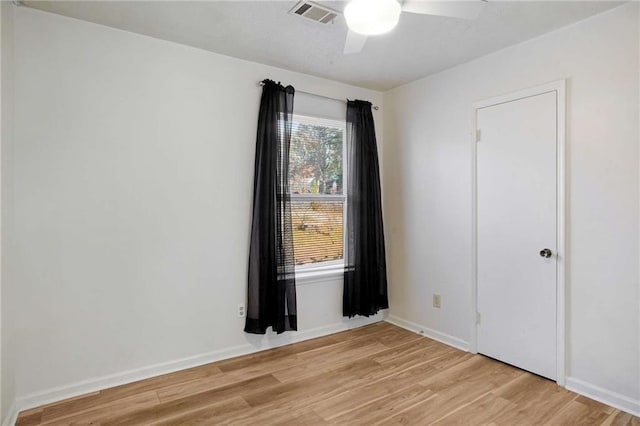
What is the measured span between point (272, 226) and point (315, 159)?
2.94 feet

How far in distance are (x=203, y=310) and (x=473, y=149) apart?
107 inches

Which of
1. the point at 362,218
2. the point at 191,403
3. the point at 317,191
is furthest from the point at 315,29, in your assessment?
the point at 191,403

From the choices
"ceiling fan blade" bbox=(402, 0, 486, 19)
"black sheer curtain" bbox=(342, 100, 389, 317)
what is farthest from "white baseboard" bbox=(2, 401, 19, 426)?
"ceiling fan blade" bbox=(402, 0, 486, 19)

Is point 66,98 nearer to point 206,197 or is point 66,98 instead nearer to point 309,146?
point 206,197

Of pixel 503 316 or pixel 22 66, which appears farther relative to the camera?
pixel 503 316

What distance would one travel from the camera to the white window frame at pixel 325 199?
3640 millimetres

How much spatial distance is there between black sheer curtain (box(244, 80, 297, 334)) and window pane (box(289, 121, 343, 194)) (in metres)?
0.23

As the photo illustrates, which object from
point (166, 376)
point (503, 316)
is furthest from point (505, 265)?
point (166, 376)

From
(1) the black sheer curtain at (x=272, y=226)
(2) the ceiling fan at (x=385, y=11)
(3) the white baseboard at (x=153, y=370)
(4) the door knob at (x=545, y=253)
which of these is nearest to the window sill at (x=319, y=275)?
(1) the black sheer curtain at (x=272, y=226)

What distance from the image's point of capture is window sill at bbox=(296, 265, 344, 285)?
3628 millimetres

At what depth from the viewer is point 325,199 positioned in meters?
3.84

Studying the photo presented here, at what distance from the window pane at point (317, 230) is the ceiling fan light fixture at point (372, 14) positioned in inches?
79.3

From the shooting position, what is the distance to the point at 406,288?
13.2 feet

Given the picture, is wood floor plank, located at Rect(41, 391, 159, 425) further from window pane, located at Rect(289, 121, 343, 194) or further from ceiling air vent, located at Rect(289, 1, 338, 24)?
ceiling air vent, located at Rect(289, 1, 338, 24)
